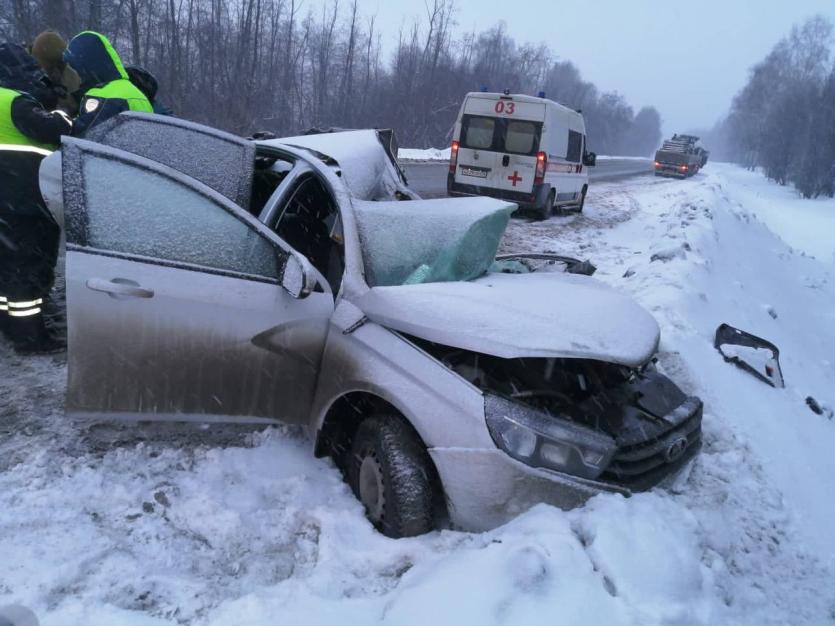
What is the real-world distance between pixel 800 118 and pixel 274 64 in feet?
111

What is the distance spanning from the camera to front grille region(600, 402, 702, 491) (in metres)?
2.46

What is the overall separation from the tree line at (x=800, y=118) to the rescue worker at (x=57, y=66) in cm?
3624

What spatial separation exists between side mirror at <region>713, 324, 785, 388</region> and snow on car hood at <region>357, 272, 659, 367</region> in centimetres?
292

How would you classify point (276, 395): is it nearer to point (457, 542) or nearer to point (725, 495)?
point (457, 542)

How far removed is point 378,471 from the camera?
2666 millimetres

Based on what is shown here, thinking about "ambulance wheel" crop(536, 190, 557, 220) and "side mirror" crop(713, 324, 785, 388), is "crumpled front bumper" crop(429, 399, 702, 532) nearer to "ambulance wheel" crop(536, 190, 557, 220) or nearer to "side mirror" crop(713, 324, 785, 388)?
"side mirror" crop(713, 324, 785, 388)

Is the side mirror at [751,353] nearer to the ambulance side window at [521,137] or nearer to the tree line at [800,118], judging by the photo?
the ambulance side window at [521,137]

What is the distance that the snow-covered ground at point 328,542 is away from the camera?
6.84ft

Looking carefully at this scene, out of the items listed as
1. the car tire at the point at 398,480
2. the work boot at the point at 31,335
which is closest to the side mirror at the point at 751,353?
the car tire at the point at 398,480

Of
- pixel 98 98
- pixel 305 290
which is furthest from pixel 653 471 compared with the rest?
pixel 98 98

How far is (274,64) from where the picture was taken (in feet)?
119

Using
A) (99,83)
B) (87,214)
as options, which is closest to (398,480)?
(87,214)

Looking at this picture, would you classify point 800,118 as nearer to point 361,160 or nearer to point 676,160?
point 676,160

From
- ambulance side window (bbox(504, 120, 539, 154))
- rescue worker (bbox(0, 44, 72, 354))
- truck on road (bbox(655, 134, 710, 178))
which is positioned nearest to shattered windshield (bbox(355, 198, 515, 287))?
rescue worker (bbox(0, 44, 72, 354))
